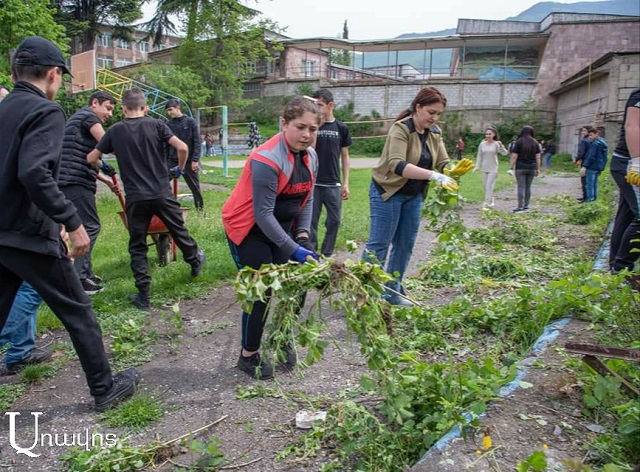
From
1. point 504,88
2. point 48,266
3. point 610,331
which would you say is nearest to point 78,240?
point 48,266

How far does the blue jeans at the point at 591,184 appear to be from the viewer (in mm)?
12703

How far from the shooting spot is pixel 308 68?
156 feet

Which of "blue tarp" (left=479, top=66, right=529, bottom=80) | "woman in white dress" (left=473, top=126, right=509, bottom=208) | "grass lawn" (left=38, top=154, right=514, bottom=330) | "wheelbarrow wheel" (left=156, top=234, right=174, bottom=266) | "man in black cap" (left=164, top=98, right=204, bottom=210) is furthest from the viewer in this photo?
"blue tarp" (left=479, top=66, right=529, bottom=80)

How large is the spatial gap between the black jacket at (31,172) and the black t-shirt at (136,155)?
1.93 metres

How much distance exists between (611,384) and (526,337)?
1.44 metres

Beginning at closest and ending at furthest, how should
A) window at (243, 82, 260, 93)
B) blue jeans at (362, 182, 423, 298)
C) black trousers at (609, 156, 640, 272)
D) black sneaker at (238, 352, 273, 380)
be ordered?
black sneaker at (238, 352, 273, 380) < blue jeans at (362, 182, 423, 298) < black trousers at (609, 156, 640, 272) < window at (243, 82, 260, 93)

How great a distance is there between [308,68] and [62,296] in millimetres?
46687

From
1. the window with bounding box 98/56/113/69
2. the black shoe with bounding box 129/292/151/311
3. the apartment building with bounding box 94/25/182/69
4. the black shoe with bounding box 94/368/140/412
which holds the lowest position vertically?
the black shoe with bounding box 94/368/140/412

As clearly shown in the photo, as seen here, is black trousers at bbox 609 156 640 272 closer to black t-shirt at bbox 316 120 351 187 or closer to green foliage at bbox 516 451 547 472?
black t-shirt at bbox 316 120 351 187

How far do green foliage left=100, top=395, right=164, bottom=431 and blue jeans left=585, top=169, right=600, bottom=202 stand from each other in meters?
12.1

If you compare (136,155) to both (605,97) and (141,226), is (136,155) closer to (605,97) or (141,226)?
(141,226)

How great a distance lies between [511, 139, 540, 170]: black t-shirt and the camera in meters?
11.4

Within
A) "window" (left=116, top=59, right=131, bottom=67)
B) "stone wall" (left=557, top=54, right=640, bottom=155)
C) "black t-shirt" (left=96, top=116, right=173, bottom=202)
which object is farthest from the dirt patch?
"window" (left=116, top=59, right=131, bottom=67)

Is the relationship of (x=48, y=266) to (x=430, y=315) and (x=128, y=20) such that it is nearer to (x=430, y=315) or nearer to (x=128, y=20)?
(x=430, y=315)
